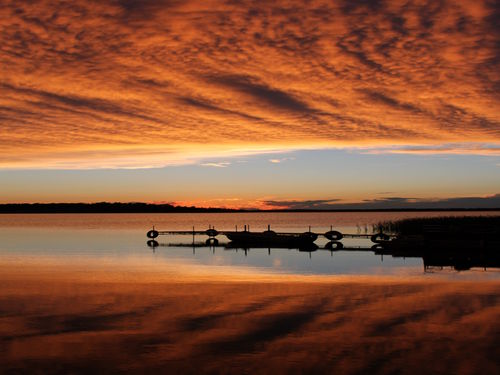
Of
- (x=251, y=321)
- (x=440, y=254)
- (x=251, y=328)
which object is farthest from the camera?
(x=440, y=254)

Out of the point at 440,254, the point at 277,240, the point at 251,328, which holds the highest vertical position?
the point at 277,240

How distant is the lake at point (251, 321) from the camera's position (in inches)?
636

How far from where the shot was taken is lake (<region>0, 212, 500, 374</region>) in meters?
16.2

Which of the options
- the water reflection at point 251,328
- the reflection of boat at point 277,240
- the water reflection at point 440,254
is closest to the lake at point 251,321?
the water reflection at point 251,328

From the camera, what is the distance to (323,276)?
39.2 meters

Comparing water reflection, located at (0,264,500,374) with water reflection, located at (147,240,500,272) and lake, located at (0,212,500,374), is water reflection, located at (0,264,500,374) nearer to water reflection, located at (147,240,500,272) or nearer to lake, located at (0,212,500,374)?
lake, located at (0,212,500,374)

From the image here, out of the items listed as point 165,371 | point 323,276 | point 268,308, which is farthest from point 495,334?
point 323,276

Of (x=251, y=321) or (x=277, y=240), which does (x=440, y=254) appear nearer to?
(x=277, y=240)

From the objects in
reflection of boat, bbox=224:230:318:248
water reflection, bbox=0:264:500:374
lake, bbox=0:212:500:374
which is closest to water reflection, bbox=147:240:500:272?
reflection of boat, bbox=224:230:318:248

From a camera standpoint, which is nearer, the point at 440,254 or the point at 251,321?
the point at 251,321

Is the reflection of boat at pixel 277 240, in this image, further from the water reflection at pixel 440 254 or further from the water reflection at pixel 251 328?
the water reflection at pixel 251 328

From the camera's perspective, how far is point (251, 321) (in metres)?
21.6

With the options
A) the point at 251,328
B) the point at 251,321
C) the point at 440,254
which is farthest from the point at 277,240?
the point at 251,328

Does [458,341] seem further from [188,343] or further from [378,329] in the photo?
[188,343]
